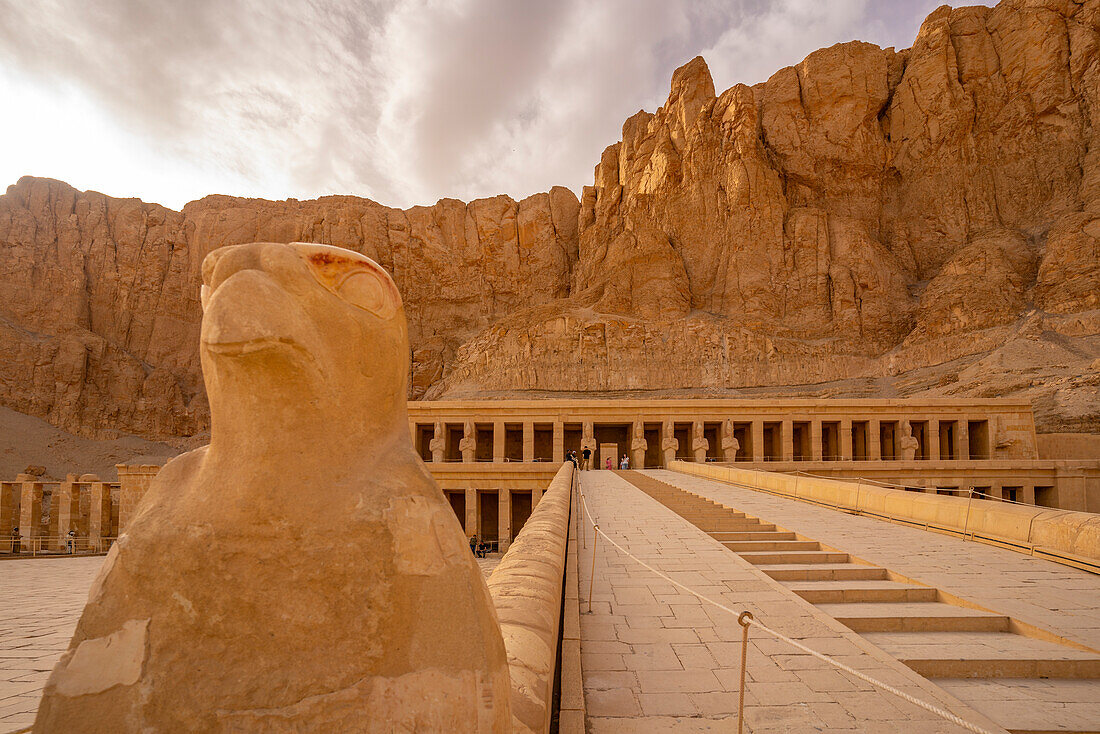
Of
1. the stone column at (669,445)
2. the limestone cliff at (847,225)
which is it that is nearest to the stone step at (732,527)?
the stone column at (669,445)

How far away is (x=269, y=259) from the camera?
1824 millimetres

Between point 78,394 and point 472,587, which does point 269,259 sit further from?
point 78,394

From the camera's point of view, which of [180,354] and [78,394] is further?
[180,354]

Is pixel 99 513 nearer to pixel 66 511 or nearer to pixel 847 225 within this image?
pixel 66 511

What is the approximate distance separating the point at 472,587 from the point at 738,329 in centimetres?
4574

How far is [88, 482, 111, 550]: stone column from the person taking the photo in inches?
879

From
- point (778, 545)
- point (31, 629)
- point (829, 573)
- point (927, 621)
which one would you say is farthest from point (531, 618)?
point (31, 629)

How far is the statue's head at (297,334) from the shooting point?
1.72m

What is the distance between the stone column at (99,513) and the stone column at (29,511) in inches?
70.6

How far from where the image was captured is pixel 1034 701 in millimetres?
3492

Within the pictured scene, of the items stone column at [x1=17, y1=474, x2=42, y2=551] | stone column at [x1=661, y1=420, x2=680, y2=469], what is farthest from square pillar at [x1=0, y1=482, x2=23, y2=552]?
stone column at [x1=661, y1=420, x2=680, y2=469]

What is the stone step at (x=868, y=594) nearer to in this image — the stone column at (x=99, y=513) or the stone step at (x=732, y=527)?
the stone step at (x=732, y=527)

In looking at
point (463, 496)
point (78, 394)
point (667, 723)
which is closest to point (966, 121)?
point (463, 496)

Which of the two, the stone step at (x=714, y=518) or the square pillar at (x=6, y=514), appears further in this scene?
the square pillar at (x=6, y=514)
